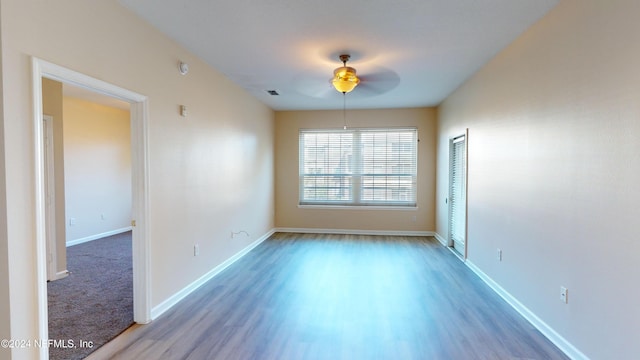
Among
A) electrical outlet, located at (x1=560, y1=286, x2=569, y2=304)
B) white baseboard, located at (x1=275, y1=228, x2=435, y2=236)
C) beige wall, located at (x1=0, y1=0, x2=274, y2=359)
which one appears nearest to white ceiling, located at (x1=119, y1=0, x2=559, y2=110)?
beige wall, located at (x1=0, y1=0, x2=274, y2=359)

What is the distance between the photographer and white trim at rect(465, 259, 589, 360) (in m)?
2.25

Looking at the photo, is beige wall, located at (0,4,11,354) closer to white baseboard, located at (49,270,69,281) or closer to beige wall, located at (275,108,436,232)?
white baseboard, located at (49,270,69,281)

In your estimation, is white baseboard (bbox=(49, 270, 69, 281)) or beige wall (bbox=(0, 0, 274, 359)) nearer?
beige wall (bbox=(0, 0, 274, 359))

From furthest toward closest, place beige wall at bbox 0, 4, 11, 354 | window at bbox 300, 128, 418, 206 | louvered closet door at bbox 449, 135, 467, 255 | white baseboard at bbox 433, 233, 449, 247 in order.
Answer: window at bbox 300, 128, 418, 206 → white baseboard at bbox 433, 233, 449, 247 → louvered closet door at bbox 449, 135, 467, 255 → beige wall at bbox 0, 4, 11, 354

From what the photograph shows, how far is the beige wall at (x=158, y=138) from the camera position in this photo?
1753mm

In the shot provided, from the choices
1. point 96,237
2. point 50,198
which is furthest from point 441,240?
point 96,237

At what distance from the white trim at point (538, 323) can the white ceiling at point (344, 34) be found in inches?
100.0

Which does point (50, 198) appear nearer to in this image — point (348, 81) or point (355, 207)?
point (348, 81)

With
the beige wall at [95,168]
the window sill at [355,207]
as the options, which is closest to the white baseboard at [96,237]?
the beige wall at [95,168]

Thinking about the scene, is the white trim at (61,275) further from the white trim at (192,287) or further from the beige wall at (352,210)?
the beige wall at (352,210)

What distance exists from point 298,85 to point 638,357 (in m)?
4.38

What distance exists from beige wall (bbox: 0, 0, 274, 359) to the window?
1386 millimetres

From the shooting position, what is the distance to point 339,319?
112 inches

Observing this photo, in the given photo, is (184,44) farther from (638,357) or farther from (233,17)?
(638,357)
